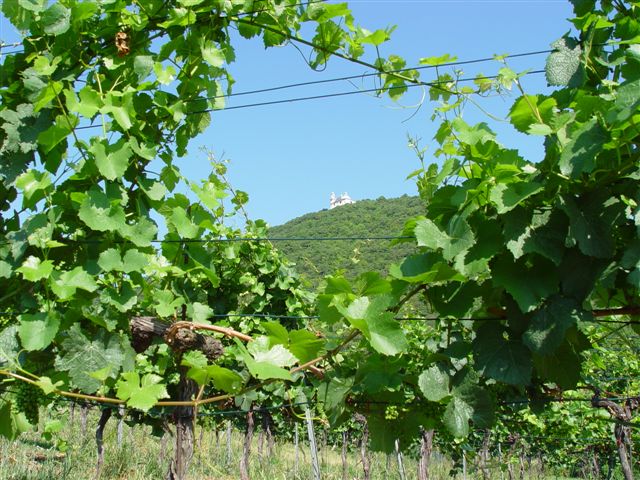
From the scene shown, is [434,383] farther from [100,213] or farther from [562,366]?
[100,213]

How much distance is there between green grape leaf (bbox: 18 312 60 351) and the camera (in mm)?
1875

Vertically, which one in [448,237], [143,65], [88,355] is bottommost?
[88,355]

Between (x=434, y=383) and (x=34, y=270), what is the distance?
1.18m

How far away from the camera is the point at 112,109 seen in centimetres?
190

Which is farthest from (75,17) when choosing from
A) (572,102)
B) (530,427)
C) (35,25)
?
(530,427)

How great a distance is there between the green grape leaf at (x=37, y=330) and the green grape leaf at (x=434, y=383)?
107 cm

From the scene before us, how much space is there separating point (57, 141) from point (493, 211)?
1318 millimetres

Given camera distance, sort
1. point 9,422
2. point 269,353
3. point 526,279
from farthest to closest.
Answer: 1. point 9,422
2. point 269,353
3. point 526,279

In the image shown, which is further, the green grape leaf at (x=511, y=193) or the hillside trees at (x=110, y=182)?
the hillside trees at (x=110, y=182)

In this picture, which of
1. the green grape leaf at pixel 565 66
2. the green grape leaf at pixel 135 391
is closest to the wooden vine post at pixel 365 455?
the green grape leaf at pixel 135 391

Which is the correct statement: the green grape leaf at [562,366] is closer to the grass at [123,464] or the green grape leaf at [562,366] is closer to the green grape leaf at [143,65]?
the green grape leaf at [143,65]

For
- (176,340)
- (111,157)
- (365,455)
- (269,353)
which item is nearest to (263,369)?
(269,353)

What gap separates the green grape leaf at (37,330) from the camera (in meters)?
1.88

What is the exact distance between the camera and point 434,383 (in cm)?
167
